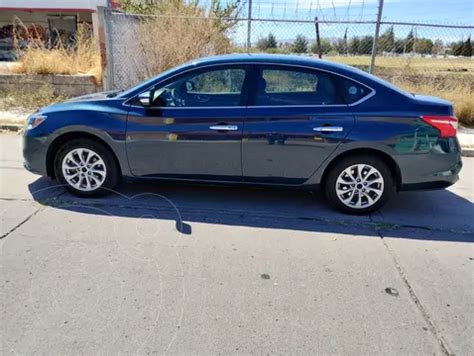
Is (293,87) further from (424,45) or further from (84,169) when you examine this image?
(424,45)

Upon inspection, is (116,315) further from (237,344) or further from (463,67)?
(463,67)

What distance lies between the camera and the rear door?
4227 millimetres

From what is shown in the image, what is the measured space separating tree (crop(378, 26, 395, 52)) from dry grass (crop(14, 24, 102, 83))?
661 cm

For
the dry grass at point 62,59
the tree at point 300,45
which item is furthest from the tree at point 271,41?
the dry grass at point 62,59

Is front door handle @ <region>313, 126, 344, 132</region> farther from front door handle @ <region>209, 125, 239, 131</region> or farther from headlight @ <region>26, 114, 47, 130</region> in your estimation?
headlight @ <region>26, 114, 47, 130</region>

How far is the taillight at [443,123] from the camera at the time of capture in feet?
13.7

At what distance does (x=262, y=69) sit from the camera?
4.36 meters

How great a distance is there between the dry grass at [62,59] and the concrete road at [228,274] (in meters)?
6.01

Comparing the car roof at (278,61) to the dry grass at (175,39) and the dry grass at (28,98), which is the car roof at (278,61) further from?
the dry grass at (28,98)

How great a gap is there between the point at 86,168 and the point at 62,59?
6.80m

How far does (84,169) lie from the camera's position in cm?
462

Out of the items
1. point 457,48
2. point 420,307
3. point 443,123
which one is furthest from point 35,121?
point 457,48

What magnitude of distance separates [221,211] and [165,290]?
1.57 meters

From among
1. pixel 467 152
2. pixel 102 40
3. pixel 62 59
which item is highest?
pixel 102 40
